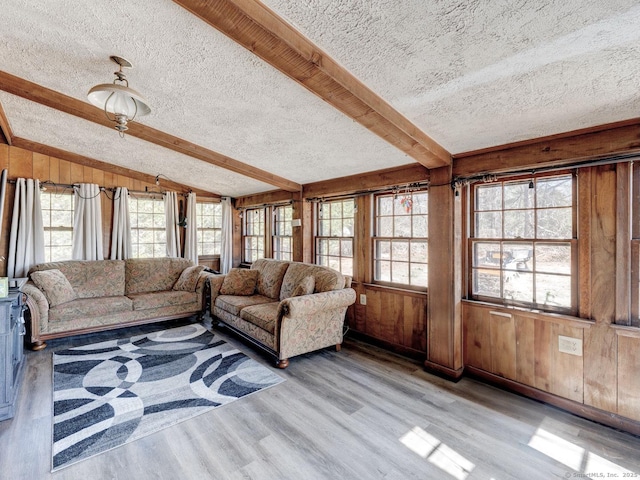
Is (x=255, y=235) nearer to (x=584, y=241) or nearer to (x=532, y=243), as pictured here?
(x=532, y=243)

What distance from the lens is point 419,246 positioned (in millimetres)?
3564

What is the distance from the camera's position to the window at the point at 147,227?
5.42 meters

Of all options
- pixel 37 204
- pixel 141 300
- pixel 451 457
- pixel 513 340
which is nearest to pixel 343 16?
pixel 451 457

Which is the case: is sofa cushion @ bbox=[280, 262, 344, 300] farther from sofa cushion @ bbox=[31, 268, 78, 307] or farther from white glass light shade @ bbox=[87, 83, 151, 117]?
sofa cushion @ bbox=[31, 268, 78, 307]

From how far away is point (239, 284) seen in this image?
445cm

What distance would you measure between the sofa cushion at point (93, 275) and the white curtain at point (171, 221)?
2.96 feet

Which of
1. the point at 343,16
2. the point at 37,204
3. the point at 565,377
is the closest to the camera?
the point at 343,16

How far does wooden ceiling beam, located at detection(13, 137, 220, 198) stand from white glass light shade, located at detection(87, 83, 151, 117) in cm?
313

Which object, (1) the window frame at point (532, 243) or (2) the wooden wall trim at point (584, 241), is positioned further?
(1) the window frame at point (532, 243)

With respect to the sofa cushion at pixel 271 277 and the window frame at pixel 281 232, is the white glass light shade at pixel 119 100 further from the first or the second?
the window frame at pixel 281 232

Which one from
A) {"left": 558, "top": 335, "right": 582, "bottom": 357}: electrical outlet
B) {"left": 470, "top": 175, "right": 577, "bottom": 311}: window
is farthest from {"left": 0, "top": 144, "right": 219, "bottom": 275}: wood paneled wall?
{"left": 558, "top": 335, "right": 582, "bottom": 357}: electrical outlet

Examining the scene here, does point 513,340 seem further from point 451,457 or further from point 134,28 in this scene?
point 134,28

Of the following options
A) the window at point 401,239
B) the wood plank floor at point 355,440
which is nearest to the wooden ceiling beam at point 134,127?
the window at point 401,239

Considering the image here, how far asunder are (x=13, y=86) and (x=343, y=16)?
115 inches
